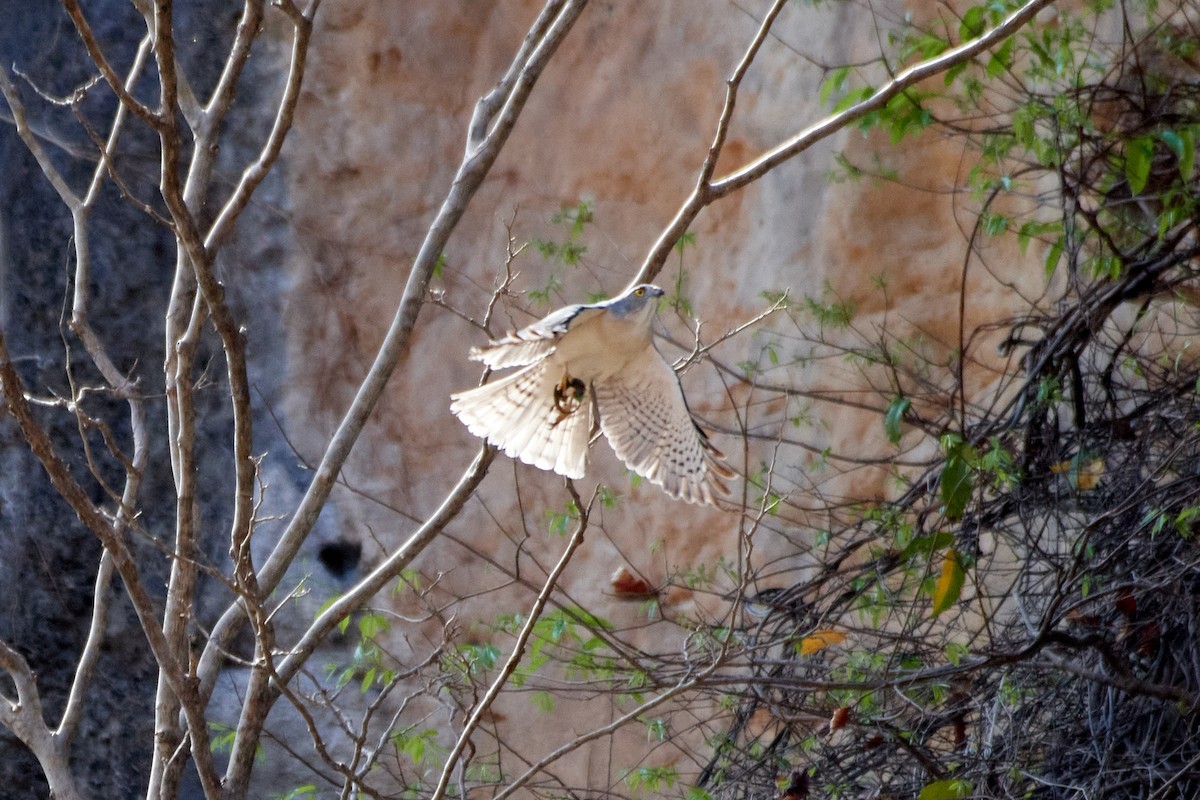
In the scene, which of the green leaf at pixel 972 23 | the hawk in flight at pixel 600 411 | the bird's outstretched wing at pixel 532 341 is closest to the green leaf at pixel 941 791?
the hawk in flight at pixel 600 411

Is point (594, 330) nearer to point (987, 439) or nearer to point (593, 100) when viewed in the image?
point (987, 439)

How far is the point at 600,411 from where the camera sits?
2680 millimetres

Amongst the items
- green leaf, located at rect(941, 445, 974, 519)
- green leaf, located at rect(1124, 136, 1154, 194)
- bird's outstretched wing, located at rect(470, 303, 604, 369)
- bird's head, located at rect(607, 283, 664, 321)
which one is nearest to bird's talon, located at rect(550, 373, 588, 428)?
bird's outstretched wing, located at rect(470, 303, 604, 369)

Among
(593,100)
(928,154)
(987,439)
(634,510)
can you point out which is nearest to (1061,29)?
(928,154)

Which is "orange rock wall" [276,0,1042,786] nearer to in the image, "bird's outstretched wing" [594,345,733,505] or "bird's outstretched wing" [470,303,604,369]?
"bird's outstretched wing" [594,345,733,505]

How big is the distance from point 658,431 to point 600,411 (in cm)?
15

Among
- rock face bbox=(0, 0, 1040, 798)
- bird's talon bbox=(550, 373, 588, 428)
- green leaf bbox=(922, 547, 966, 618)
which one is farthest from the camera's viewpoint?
rock face bbox=(0, 0, 1040, 798)

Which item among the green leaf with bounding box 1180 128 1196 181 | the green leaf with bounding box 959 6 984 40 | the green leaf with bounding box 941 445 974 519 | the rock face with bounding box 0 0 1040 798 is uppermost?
the rock face with bounding box 0 0 1040 798

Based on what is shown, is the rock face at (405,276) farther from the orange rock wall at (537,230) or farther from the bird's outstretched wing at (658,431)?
the bird's outstretched wing at (658,431)

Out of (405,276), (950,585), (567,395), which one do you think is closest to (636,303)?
(567,395)

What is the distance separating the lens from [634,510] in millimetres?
4602

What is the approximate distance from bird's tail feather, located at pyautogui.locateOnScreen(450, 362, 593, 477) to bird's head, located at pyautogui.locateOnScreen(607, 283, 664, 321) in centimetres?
30

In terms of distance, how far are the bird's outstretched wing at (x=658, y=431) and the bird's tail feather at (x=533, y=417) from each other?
0.07 meters

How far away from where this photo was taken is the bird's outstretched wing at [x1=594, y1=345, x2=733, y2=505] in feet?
8.27
